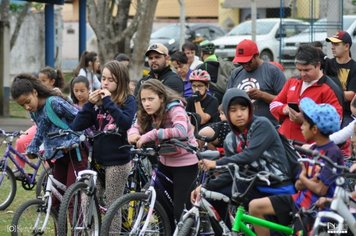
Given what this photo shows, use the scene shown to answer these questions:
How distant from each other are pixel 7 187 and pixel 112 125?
12.8 feet

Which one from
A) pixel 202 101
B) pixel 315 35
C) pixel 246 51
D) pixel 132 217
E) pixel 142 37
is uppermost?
pixel 142 37

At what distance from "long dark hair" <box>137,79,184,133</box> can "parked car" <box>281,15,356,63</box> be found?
704 centimetres

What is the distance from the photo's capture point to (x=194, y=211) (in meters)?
8.16

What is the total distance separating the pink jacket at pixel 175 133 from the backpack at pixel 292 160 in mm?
1178

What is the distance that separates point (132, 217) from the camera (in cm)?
898

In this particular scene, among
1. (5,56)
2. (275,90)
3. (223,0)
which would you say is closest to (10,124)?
(5,56)

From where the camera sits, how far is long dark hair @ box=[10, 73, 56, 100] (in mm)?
9852

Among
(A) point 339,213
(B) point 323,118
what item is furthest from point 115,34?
(A) point 339,213

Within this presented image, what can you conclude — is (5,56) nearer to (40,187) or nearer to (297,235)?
(40,187)

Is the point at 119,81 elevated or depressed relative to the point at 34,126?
elevated

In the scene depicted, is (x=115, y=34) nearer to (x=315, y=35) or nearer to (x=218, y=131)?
(x=315, y=35)

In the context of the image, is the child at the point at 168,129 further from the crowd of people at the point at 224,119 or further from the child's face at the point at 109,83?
the child's face at the point at 109,83

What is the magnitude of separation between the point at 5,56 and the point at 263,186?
17.8 meters

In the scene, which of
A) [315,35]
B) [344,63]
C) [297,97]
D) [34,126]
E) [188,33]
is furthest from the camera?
[188,33]
